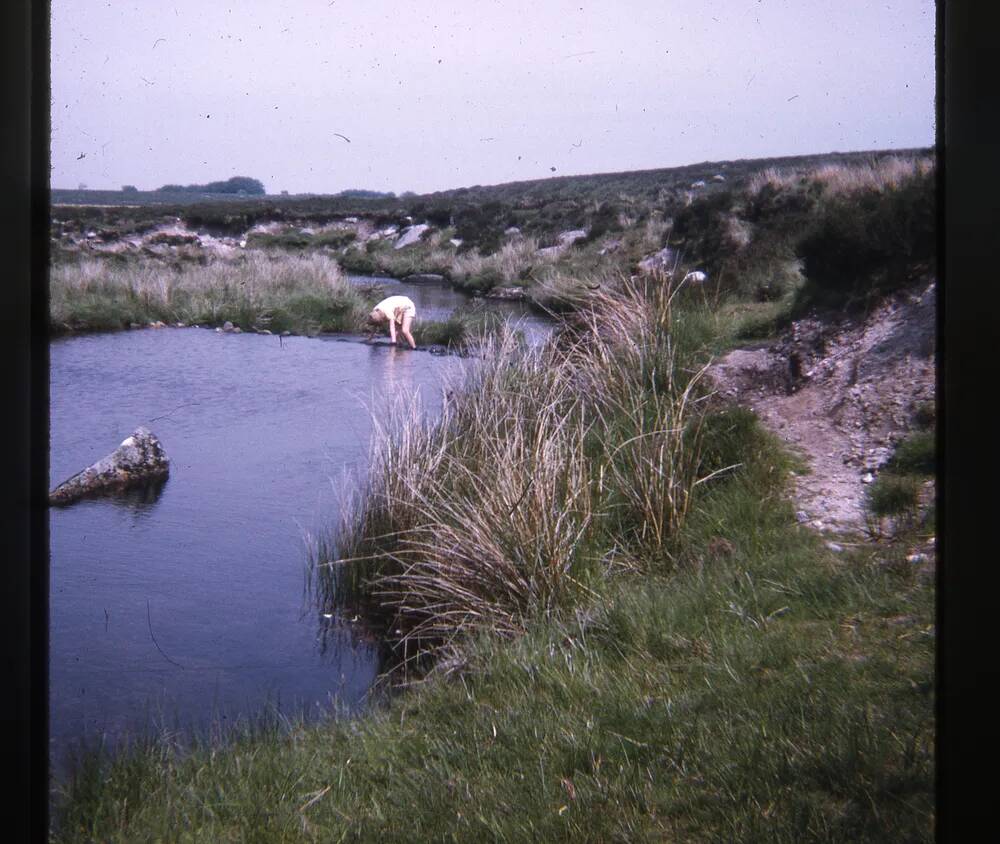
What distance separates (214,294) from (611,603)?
17.6 feet

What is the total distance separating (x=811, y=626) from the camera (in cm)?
372

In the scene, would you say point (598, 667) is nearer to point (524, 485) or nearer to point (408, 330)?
point (524, 485)

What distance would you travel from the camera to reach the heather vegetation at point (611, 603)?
2756mm

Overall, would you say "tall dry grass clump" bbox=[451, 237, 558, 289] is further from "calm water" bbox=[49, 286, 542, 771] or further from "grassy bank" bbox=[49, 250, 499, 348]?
"calm water" bbox=[49, 286, 542, 771]

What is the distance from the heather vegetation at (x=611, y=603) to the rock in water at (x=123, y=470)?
4.33ft

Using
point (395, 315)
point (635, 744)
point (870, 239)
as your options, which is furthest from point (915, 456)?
point (395, 315)

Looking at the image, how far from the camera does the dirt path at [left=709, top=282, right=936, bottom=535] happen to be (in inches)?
222

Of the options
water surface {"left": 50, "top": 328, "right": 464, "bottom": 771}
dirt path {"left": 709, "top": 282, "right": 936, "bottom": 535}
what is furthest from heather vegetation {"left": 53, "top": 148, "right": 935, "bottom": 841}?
water surface {"left": 50, "top": 328, "right": 464, "bottom": 771}

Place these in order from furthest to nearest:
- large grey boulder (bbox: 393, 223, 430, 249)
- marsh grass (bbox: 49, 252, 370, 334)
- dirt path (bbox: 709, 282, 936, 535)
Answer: large grey boulder (bbox: 393, 223, 430, 249) → marsh grass (bbox: 49, 252, 370, 334) → dirt path (bbox: 709, 282, 936, 535)

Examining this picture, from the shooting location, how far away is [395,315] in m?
9.61

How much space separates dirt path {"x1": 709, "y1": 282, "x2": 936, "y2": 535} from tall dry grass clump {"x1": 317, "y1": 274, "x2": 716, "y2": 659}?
2.37ft

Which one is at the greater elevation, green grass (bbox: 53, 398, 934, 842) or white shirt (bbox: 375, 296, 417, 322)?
white shirt (bbox: 375, 296, 417, 322)

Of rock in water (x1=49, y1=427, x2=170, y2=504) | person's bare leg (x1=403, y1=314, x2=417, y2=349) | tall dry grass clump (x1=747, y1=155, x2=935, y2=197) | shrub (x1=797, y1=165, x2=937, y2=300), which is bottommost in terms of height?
rock in water (x1=49, y1=427, x2=170, y2=504)
